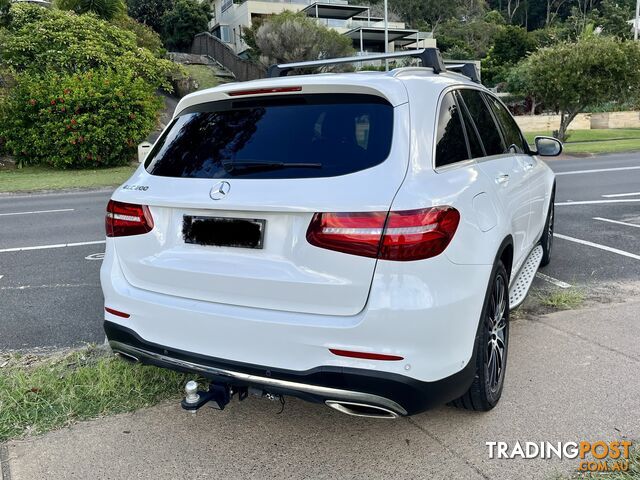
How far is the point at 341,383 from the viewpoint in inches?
95.9

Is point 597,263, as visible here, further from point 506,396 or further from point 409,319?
point 409,319

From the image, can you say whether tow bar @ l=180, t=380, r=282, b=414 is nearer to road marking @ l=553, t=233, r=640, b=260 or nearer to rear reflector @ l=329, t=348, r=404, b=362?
rear reflector @ l=329, t=348, r=404, b=362

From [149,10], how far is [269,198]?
56105 mm

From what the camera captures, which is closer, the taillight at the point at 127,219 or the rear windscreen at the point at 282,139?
the rear windscreen at the point at 282,139

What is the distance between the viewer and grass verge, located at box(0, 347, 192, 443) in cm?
317

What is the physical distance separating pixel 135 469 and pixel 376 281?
1518 millimetres

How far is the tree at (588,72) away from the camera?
2200cm

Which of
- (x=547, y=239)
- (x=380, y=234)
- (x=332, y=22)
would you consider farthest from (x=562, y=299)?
(x=332, y=22)

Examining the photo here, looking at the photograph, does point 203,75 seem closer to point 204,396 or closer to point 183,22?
point 183,22

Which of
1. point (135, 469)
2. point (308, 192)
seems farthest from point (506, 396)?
point (135, 469)

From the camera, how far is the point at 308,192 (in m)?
2.45

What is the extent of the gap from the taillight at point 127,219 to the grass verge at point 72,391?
1004 mm

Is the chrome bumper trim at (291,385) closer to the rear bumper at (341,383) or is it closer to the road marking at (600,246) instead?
the rear bumper at (341,383)

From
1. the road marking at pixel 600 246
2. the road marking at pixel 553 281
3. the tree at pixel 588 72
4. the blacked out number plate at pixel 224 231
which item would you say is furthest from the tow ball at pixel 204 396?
the tree at pixel 588 72
